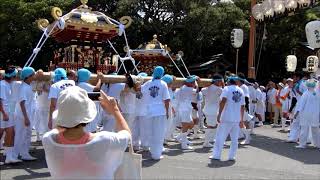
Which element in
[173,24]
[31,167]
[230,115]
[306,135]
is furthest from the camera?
[173,24]

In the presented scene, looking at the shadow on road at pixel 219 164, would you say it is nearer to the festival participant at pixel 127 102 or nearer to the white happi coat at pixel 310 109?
the festival participant at pixel 127 102

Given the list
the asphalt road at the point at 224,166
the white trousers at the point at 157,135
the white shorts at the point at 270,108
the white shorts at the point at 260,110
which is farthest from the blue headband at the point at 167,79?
the white shorts at the point at 270,108

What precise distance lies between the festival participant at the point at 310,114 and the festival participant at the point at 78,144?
1042cm

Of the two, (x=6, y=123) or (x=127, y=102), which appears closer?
(x=6, y=123)

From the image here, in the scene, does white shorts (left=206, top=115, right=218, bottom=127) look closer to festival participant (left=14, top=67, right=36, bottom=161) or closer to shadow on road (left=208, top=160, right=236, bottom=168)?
shadow on road (left=208, top=160, right=236, bottom=168)

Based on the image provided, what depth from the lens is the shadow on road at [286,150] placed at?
10.6m

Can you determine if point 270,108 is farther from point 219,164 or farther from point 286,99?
point 219,164

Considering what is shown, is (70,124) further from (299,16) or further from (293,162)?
(299,16)

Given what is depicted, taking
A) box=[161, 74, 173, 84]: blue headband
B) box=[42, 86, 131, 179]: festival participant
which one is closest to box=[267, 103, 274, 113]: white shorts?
box=[161, 74, 173, 84]: blue headband

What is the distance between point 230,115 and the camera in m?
9.62

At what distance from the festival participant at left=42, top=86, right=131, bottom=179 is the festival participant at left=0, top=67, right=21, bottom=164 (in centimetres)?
577

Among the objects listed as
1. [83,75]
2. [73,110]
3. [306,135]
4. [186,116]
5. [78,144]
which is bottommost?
[306,135]

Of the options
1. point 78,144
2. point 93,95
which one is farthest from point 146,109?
point 78,144

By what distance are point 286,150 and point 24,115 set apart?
6.83 m
